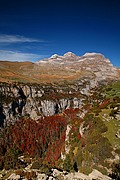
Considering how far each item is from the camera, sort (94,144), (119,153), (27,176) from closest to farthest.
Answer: (27,176) < (119,153) < (94,144)

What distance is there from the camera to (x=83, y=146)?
53844 mm

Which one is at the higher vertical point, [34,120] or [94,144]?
[94,144]

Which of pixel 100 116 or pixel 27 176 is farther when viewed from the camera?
pixel 100 116

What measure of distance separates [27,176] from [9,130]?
130 meters

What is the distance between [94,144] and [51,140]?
102980mm

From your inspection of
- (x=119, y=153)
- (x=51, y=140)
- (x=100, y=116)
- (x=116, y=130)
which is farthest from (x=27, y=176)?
(x=51, y=140)

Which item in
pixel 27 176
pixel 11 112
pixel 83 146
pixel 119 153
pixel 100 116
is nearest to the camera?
pixel 27 176

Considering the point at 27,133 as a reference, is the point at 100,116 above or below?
above

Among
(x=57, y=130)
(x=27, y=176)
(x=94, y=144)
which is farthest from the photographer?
(x=57, y=130)

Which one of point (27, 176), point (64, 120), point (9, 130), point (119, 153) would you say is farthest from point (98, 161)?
point (64, 120)

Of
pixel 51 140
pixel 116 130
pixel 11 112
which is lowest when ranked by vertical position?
pixel 51 140

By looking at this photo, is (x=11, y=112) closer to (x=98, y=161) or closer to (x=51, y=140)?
(x=51, y=140)

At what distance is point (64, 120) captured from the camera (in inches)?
7520

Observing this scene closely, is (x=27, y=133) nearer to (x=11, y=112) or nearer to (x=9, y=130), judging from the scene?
(x=9, y=130)
